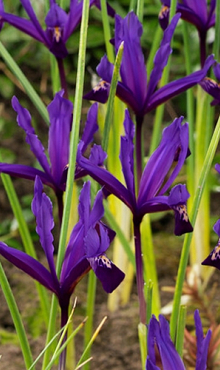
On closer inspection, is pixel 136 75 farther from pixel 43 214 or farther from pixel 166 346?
pixel 166 346

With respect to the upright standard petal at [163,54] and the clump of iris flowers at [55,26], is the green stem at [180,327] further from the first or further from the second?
the clump of iris flowers at [55,26]

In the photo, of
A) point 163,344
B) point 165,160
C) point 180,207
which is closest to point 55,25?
point 165,160

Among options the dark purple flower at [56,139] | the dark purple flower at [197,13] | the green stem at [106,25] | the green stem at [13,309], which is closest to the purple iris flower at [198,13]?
the dark purple flower at [197,13]

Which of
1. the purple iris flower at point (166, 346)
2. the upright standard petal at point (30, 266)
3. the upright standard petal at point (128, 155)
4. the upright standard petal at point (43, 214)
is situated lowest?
the purple iris flower at point (166, 346)

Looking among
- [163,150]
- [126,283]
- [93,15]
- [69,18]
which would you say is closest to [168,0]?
[69,18]

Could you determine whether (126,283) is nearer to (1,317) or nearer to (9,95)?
(1,317)

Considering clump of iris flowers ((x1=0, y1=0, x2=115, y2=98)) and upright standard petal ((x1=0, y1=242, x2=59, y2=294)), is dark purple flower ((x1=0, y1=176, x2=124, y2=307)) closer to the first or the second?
upright standard petal ((x1=0, y1=242, x2=59, y2=294))

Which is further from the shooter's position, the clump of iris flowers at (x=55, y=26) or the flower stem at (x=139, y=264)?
the clump of iris flowers at (x=55, y=26)
